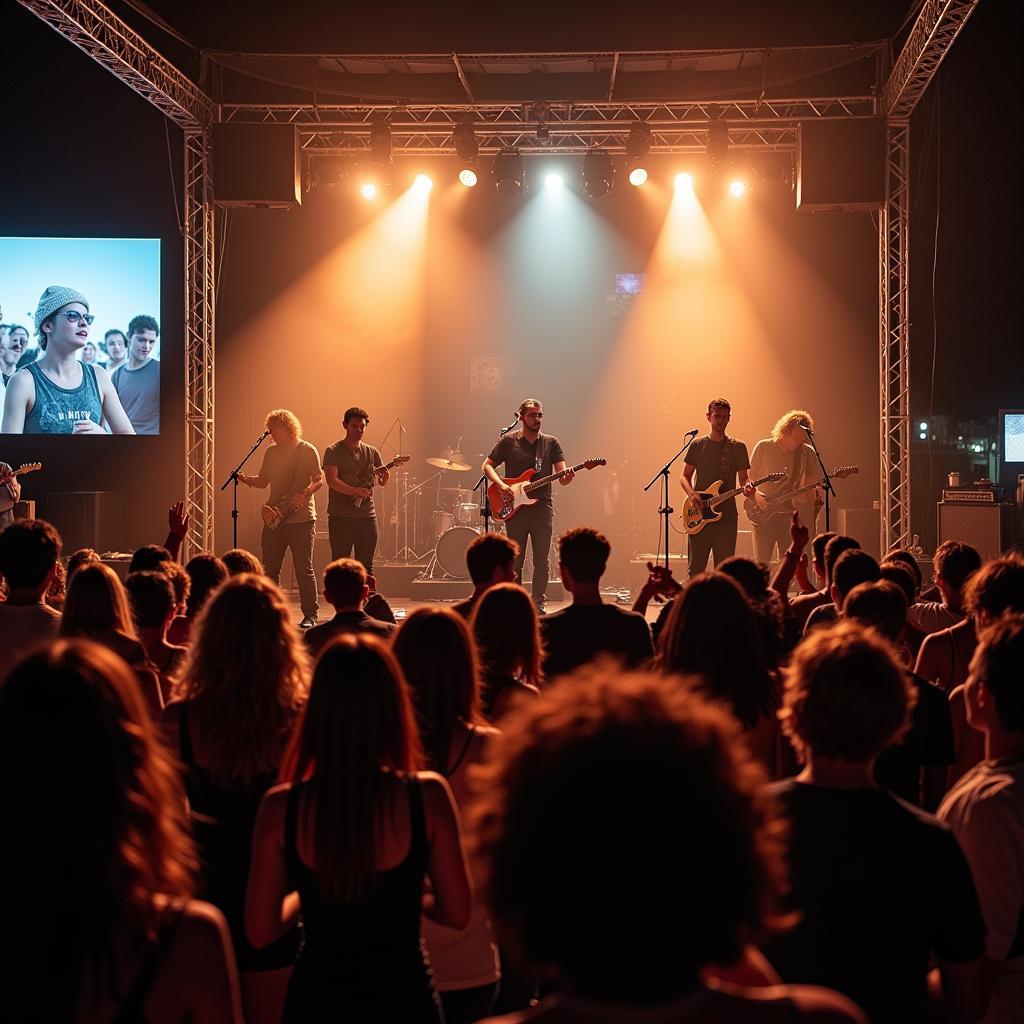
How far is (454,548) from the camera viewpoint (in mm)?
11883

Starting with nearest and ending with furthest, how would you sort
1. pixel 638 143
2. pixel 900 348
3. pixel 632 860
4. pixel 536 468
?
1. pixel 632 860
2. pixel 536 468
3. pixel 638 143
4. pixel 900 348

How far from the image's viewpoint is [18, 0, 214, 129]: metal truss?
8500 mm

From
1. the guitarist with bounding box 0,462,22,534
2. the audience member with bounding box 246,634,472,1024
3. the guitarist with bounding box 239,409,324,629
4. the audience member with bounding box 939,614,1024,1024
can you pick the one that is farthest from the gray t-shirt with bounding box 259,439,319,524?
the audience member with bounding box 939,614,1024,1024

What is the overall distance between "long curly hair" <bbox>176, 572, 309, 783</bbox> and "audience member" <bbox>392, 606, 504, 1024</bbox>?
0.88ft

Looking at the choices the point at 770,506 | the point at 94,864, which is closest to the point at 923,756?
the point at 94,864

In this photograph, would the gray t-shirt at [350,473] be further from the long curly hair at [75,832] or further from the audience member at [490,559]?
the long curly hair at [75,832]

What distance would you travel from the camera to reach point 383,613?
209 inches

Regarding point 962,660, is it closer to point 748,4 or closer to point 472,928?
point 472,928

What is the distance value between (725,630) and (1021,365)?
36.7 ft

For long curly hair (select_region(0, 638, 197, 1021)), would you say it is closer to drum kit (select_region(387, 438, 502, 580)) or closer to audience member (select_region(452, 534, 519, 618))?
audience member (select_region(452, 534, 519, 618))

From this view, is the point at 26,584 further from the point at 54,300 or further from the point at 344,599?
the point at 54,300

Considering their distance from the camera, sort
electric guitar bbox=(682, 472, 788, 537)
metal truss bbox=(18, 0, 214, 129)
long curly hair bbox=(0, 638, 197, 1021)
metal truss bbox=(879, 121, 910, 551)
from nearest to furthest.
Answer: long curly hair bbox=(0, 638, 197, 1021) < metal truss bbox=(18, 0, 214, 129) < electric guitar bbox=(682, 472, 788, 537) < metal truss bbox=(879, 121, 910, 551)

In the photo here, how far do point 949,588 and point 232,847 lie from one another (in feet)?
10.0

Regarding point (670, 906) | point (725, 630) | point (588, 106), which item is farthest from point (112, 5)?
point (670, 906)
